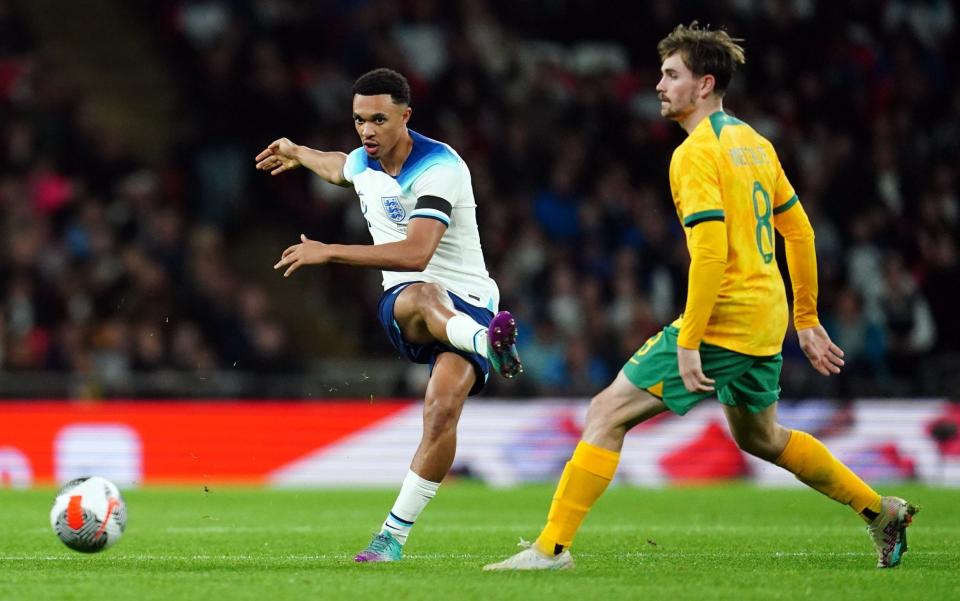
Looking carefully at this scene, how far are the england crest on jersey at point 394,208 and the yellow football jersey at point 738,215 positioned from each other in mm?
1538

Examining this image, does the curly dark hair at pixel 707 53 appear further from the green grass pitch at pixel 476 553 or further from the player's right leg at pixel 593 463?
the green grass pitch at pixel 476 553

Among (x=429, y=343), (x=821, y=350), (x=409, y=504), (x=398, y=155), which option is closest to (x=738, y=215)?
(x=821, y=350)

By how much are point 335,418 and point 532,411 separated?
1890mm

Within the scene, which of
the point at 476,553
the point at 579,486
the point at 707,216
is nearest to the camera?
the point at 707,216

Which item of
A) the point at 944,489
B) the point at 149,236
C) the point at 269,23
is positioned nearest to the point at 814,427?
the point at 944,489

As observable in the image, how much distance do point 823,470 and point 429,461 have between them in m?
1.76

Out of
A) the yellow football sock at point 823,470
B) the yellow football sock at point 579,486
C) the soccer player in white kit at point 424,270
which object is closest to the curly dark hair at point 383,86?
the soccer player in white kit at point 424,270

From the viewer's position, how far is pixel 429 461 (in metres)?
7.10

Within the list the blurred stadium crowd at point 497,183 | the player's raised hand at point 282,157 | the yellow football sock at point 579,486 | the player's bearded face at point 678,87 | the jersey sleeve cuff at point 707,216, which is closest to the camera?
the jersey sleeve cuff at point 707,216

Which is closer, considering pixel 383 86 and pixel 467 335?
pixel 467 335

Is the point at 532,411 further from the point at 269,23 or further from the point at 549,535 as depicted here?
the point at 549,535

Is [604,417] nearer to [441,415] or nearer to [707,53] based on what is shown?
[441,415]

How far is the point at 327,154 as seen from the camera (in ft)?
26.3

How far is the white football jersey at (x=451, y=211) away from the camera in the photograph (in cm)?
736
